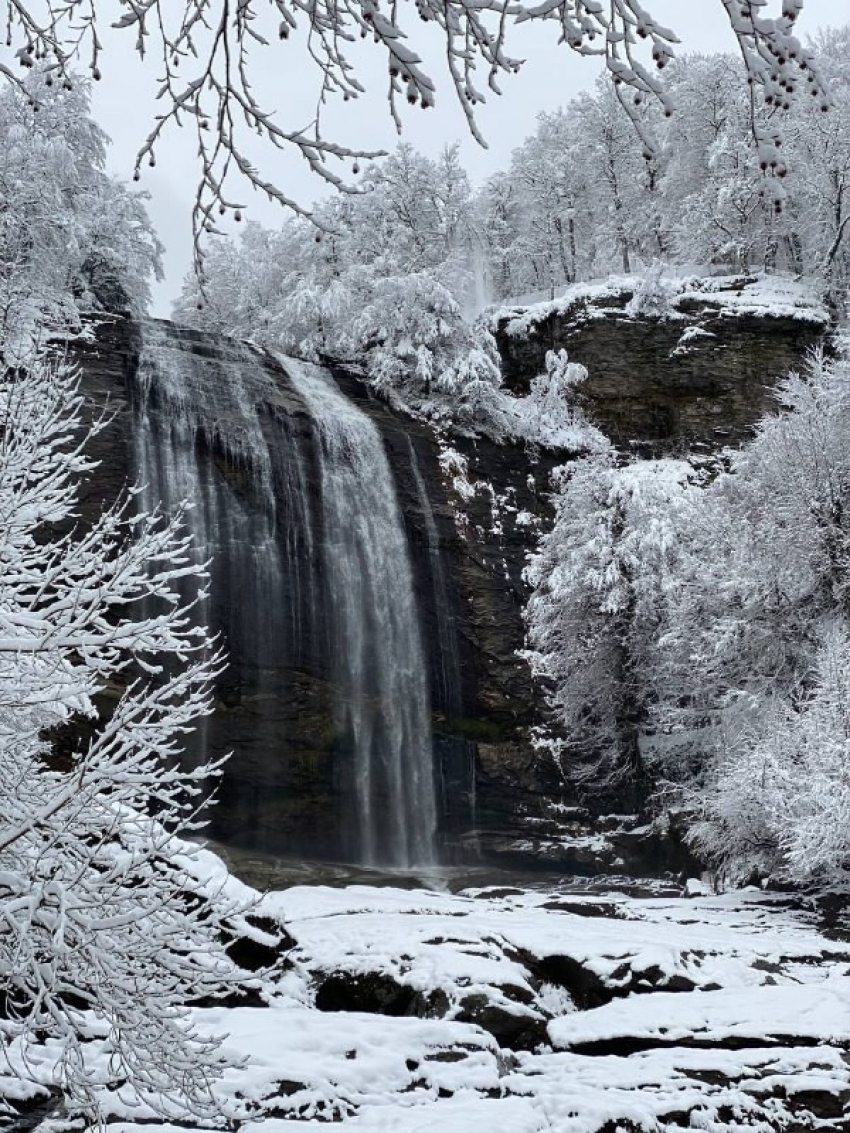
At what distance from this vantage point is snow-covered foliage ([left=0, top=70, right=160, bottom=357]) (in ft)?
70.2

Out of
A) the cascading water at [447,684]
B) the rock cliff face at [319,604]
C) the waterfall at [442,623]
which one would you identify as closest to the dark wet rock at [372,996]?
the rock cliff face at [319,604]

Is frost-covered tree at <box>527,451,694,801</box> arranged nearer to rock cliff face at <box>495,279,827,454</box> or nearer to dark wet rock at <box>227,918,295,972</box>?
rock cliff face at <box>495,279,827,454</box>

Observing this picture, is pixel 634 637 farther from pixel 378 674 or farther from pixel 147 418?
pixel 147 418

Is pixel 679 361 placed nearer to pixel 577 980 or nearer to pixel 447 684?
pixel 447 684

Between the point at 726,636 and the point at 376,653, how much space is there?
8.09m

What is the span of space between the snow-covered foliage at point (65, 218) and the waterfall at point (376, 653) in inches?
287

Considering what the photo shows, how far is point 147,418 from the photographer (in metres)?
20.8

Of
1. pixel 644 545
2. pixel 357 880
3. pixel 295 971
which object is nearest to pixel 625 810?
pixel 644 545

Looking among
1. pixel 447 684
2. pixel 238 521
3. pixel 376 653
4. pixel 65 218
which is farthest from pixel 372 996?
pixel 65 218

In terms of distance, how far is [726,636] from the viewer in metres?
15.7

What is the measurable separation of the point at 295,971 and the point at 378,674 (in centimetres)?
1216

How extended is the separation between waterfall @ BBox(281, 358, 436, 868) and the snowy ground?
8.96 metres

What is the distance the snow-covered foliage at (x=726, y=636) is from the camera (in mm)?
12812

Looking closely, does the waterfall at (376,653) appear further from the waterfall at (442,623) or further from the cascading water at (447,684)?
the waterfall at (442,623)
